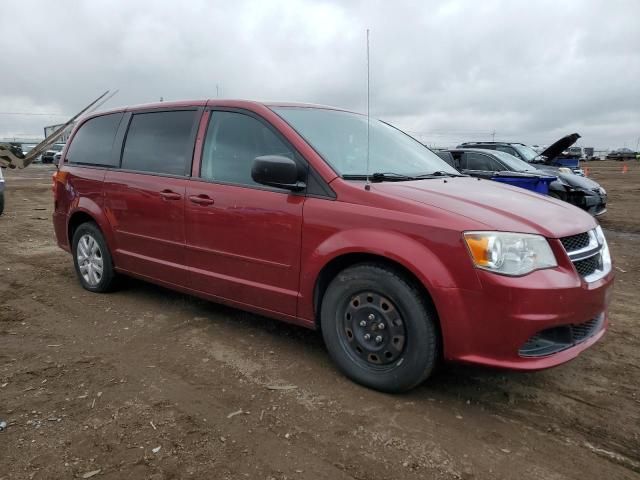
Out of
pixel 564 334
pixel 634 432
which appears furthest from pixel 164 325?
pixel 634 432

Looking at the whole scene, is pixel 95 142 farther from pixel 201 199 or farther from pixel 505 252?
pixel 505 252

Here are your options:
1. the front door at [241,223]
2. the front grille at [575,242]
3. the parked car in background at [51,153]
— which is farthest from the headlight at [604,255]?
the parked car in background at [51,153]

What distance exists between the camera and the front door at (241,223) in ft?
11.1

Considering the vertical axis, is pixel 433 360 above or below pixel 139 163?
below

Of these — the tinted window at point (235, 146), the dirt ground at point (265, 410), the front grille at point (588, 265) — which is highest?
the tinted window at point (235, 146)

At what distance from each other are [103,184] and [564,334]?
395 centimetres

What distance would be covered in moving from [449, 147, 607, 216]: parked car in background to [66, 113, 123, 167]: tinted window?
7.17 metres

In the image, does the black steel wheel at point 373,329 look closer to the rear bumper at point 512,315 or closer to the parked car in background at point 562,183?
the rear bumper at point 512,315

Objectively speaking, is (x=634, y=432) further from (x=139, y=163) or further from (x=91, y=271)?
(x=91, y=271)

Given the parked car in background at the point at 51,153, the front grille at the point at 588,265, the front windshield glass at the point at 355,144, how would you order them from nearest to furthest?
1. the front grille at the point at 588,265
2. the front windshield glass at the point at 355,144
3. the parked car in background at the point at 51,153

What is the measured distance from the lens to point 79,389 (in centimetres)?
310

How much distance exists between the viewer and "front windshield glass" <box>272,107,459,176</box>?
349 cm

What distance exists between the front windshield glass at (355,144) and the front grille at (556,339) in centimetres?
146

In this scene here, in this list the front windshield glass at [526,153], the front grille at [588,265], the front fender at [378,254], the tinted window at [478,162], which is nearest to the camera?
the front fender at [378,254]
